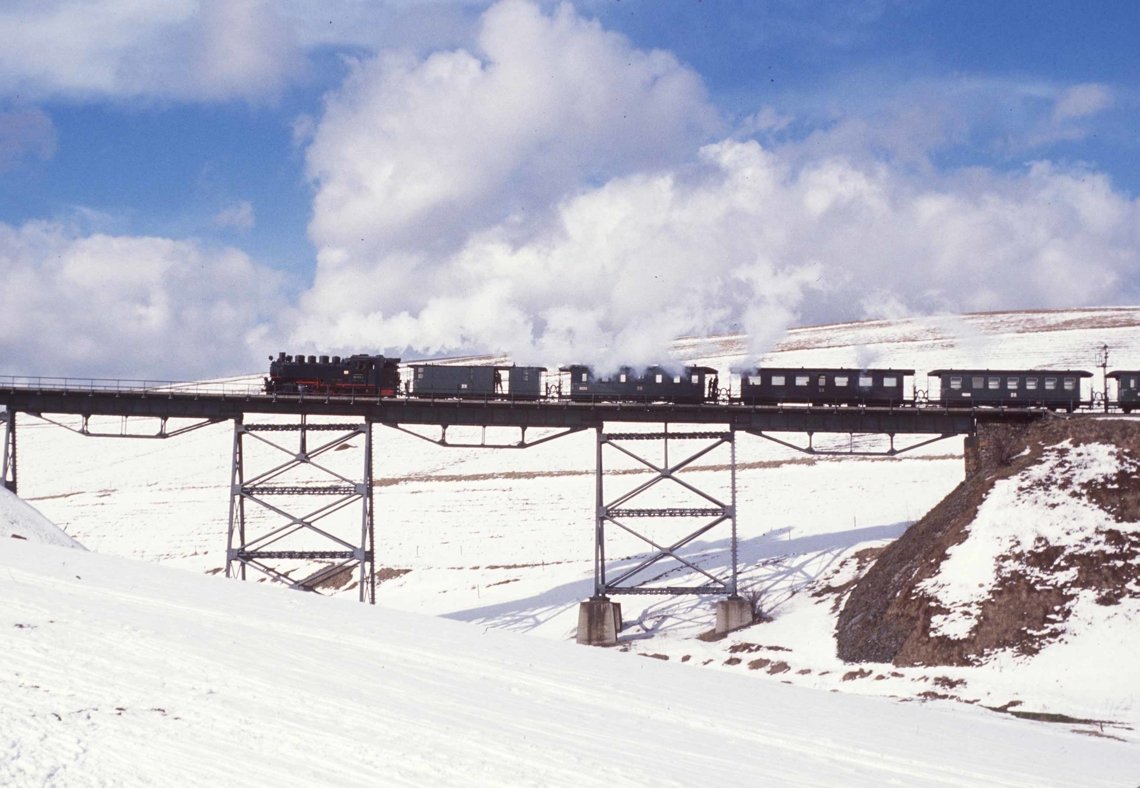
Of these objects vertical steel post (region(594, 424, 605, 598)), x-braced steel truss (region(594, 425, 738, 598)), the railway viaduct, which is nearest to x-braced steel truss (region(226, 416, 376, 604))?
the railway viaduct

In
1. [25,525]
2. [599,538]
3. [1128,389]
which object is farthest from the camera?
[1128,389]

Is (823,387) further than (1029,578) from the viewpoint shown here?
Yes

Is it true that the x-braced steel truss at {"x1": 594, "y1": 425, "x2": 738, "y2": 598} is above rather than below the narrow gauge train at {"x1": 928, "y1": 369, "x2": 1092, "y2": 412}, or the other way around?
below

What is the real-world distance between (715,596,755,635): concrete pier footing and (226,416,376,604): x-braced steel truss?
10.5 metres

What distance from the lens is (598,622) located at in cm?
3984

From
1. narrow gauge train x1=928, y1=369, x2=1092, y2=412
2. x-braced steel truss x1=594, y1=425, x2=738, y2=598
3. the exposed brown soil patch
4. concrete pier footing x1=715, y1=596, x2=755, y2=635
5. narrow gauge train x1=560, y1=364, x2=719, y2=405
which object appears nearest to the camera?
the exposed brown soil patch

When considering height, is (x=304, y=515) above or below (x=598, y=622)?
above

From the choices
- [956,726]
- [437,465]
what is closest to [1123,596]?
[956,726]

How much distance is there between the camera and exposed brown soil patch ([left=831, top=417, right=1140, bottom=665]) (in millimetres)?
30109

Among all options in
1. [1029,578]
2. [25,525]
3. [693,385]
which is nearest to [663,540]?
[693,385]

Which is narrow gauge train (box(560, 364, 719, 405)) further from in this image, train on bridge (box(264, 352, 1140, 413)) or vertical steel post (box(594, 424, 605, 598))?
vertical steel post (box(594, 424, 605, 598))

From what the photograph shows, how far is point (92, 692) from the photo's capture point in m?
11.1

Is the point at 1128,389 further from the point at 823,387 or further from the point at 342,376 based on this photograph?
the point at 342,376

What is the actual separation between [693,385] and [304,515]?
3276cm
